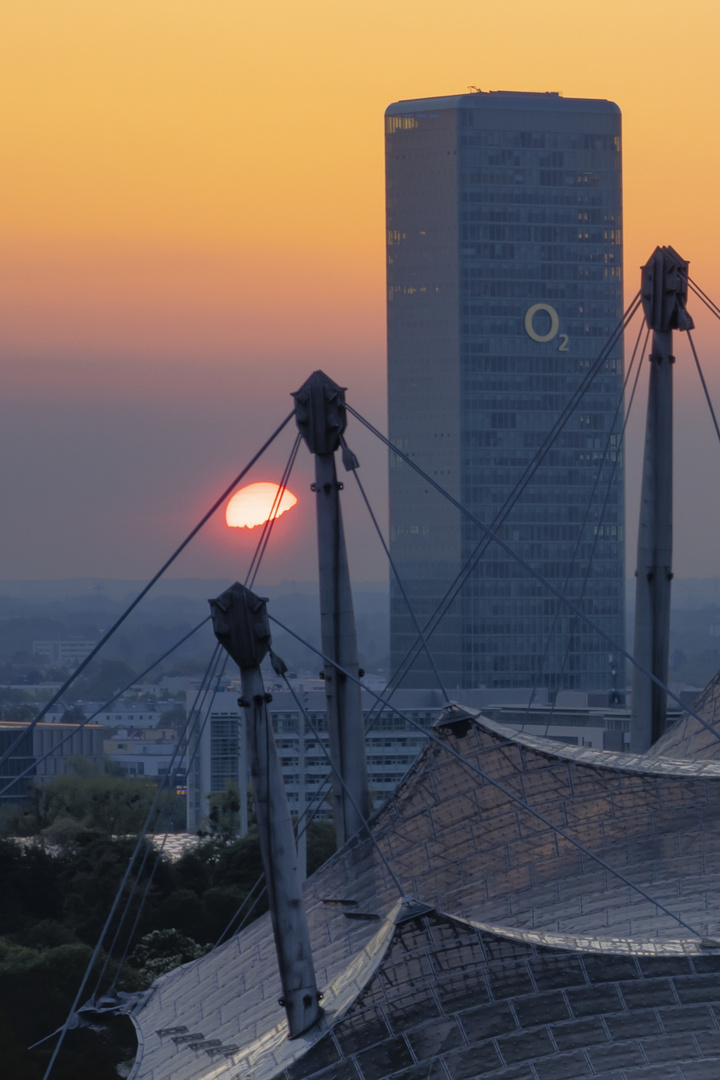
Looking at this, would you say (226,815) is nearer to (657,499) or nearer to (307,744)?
(307,744)

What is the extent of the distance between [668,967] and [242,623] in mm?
9171

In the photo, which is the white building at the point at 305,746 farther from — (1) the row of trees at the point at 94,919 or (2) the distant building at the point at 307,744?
(1) the row of trees at the point at 94,919

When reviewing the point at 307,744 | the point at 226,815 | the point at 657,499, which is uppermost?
the point at 657,499

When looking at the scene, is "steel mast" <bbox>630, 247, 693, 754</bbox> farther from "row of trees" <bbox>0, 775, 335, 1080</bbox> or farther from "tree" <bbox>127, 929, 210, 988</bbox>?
"tree" <bbox>127, 929, 210, 988</bbox>

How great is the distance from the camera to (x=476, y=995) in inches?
1078

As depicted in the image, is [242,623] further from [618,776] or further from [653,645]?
[653,645]

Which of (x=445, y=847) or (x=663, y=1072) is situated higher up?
(x=445, y=847)

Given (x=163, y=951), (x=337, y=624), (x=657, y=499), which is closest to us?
(x=337, y=624)

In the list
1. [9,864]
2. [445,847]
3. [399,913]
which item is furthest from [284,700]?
[399,913]

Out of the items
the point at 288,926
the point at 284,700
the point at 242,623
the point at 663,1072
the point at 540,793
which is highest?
the point at 284,700

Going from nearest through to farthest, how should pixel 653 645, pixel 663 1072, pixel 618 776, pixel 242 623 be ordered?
pixel 663 1072
pixel 242 623
pixel 618 776
pixel 653 645

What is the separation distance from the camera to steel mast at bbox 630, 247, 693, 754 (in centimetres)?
4816

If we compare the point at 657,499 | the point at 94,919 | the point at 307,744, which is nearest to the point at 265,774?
the point at 657,499

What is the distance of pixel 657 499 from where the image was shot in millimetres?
49938
